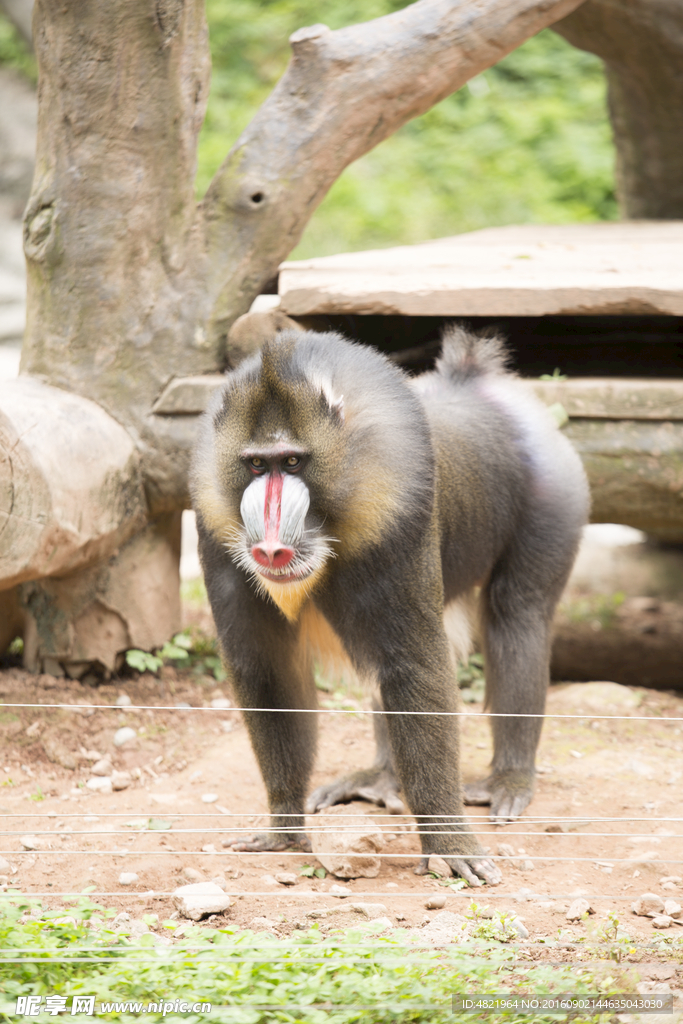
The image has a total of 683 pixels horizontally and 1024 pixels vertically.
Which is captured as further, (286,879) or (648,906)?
(286,879)

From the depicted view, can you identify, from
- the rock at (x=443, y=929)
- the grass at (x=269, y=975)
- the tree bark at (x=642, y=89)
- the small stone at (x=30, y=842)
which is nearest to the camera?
the grass at (x=269, y=975)

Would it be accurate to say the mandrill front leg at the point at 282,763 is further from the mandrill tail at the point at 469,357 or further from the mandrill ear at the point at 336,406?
the mandrill tail at the point at 469,357

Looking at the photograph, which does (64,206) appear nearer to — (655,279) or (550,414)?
(550,414)

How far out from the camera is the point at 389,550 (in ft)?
8.36

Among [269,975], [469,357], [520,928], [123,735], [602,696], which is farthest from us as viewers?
[602,696]

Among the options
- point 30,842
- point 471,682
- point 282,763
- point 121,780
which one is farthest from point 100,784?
point 471,682

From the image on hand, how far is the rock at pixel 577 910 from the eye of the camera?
2.37 metres

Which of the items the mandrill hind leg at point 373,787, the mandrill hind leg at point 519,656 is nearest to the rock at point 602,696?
the mandrill hind leg at point 519,656

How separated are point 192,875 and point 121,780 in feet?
2.89

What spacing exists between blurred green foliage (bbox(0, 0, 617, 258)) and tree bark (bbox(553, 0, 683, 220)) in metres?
4.21

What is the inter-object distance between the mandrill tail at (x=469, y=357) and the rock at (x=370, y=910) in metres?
1.80

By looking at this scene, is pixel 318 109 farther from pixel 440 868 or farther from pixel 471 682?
pixel 440 868

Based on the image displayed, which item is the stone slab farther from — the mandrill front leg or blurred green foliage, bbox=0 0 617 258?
blurred green foliage, bbox=0 0 617 258

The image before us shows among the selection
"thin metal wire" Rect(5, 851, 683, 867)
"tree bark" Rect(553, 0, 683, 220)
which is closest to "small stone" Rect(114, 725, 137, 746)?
"thin metal wire" Rect(5, 851, 683, 867)
